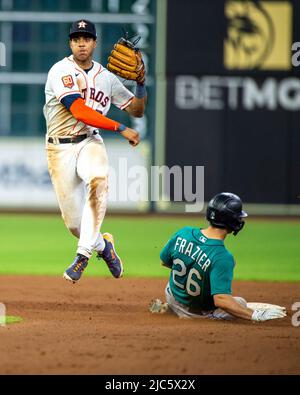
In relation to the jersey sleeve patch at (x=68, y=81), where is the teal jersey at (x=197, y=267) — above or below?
below

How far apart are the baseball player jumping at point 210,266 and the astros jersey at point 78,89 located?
1.46 m

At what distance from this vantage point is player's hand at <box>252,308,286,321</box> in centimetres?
626

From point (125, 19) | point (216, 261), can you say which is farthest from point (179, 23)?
point (216, 261)

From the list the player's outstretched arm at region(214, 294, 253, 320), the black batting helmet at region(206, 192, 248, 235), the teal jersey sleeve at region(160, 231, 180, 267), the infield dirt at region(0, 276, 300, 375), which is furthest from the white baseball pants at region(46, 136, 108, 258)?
the player's outstretched arm at region(214, 294, 253, 320)

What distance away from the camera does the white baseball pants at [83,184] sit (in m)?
7.03

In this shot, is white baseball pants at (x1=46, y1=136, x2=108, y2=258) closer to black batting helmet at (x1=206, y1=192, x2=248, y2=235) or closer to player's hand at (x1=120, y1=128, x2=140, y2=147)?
player's hand at (x1=120, y1=128, x2=140, y2=147)

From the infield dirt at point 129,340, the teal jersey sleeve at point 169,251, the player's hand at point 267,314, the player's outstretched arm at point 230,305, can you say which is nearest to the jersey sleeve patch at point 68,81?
the teal jersey sleeve at point 169,251

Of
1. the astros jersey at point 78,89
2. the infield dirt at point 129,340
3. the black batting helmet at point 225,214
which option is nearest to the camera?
the infield dirt at point 129,340

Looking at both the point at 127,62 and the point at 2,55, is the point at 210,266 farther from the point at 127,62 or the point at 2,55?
the point at 2,55

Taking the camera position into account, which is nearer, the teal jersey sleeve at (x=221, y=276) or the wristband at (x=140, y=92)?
the teal jersey sleeve at (x=221, y=276)

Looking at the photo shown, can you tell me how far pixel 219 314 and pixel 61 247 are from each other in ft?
19.6

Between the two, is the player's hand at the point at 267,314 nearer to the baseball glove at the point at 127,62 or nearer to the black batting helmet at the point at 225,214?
the black batting helmet at the point at 225,214

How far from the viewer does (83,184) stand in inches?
293

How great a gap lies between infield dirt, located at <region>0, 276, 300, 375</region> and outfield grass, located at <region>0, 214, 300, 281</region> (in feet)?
7.40
